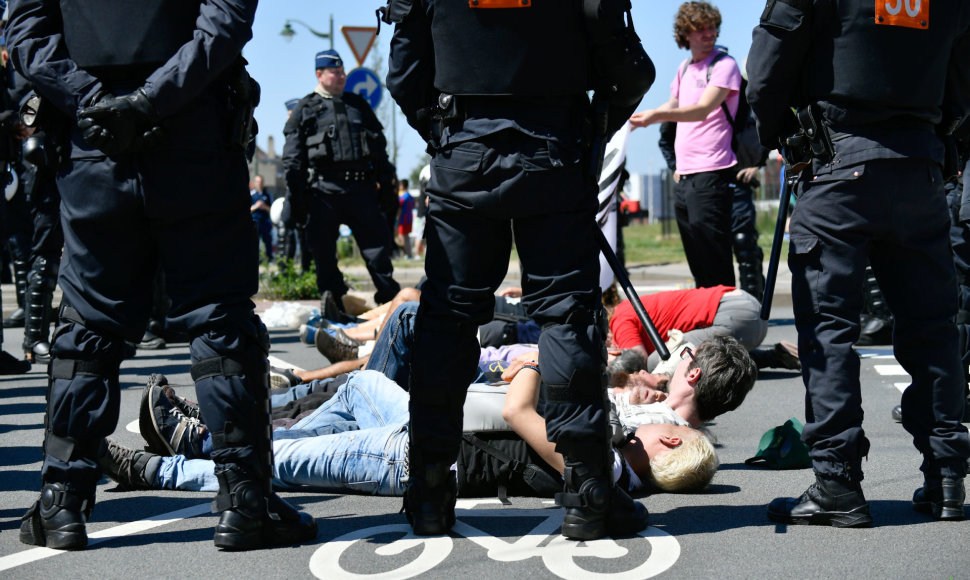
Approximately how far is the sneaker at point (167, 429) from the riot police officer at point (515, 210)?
3.99 ft

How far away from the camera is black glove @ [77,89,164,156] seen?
3.40 metres

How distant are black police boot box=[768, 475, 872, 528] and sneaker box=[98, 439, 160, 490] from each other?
239cm

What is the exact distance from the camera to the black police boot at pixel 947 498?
3836 millimetres

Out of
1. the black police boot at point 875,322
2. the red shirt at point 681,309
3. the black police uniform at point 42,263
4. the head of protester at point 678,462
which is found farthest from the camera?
the black police boot at point 875,322

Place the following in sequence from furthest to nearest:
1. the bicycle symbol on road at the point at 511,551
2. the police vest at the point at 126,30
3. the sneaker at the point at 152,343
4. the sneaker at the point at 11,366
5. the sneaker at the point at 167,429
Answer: the sneaker at the point at 152,343, the sneaker at the point at 11,366, the sneaker at the point at 167,429, the police vest at the point at 126,30, the bicycle symbol on road at the point at 511,551

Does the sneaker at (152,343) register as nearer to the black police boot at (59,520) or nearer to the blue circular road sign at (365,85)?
the blue circular road sign at (365,85)

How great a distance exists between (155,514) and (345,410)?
1111 mm

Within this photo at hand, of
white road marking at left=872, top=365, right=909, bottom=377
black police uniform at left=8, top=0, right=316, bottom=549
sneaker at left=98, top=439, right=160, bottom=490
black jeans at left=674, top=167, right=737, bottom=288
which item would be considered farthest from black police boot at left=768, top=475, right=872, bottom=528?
black jeans at left=674, top=167, right=737, bottom=288

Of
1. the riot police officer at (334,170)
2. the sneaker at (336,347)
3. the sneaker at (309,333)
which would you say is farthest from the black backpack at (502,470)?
the riot police officer at (334,170)

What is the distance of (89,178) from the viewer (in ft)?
11.6

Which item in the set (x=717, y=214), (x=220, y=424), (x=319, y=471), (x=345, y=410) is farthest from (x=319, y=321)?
(x=220, y=424)

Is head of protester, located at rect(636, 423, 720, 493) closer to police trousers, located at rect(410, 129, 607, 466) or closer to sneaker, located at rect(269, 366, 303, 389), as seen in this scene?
police trousers, located at rect(410, 129, 607, 466)

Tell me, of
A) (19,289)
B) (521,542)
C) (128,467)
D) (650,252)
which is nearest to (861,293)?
(521,542)

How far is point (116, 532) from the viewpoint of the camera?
384cm
